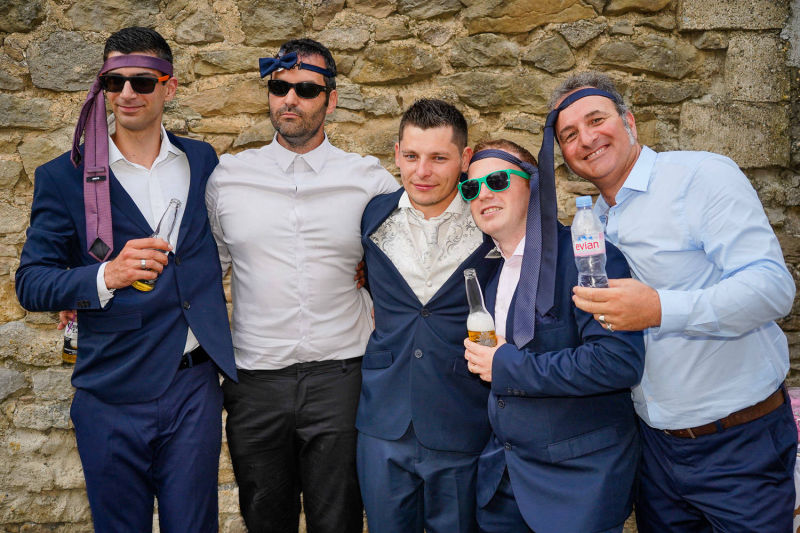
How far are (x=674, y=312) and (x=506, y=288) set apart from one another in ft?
1.75

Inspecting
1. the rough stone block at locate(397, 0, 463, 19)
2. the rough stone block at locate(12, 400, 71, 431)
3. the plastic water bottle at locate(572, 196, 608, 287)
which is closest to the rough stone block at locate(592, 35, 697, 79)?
the rough stone block at locate(397, 0, 463, 19)

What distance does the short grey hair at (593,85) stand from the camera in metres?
2.09

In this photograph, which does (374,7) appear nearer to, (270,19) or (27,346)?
(270,19)

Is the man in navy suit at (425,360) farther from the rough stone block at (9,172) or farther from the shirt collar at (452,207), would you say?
the rough stone block at (9,172)

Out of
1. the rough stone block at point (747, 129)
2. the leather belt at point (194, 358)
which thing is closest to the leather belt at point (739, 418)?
the rough stone block at point (747, 129)

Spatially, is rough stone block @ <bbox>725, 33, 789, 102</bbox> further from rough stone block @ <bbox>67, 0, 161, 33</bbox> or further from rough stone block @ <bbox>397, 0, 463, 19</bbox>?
rough stone block @ <bbox>67, 0, 161, 33</bbox>

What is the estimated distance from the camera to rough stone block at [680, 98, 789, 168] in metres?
3.12

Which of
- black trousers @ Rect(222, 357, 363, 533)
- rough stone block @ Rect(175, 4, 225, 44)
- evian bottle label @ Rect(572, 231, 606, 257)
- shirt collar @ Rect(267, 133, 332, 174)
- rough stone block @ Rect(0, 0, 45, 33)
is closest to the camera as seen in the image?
evian bottle label @ Rect(572, 231, 606, 257)

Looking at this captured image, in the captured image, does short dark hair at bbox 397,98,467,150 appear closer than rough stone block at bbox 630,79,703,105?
Yes

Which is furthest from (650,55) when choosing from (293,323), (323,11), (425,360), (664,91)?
(293,323)

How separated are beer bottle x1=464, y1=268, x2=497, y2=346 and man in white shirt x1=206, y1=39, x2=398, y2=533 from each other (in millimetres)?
722

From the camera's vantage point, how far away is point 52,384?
3084 mm

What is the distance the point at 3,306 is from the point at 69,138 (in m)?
0.98

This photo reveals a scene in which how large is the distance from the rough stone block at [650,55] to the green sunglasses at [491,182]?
1.58 meters
